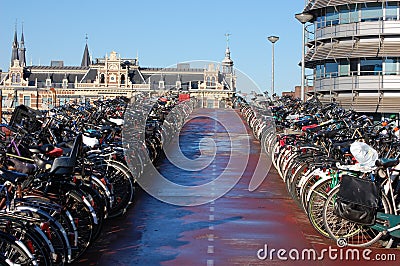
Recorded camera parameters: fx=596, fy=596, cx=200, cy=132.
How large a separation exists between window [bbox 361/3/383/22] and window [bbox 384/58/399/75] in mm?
2242

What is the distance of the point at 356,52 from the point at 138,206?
24759 millimetres

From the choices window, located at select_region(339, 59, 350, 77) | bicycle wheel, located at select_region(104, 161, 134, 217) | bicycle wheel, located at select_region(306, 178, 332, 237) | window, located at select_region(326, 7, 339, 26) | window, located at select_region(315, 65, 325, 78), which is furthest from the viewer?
window, located at select_region(315, 65, 325, 78)

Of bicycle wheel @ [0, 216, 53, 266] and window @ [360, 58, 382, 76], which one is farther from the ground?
window @ [360, 58, 382, 76]

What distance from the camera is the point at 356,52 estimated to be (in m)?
30.2

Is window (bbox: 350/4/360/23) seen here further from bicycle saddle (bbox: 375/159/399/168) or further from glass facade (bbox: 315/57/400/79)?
bicycle saddle (bbox: 375/159/399/168)

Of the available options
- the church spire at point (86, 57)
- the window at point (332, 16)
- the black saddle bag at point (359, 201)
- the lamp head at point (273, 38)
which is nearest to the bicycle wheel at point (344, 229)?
the black saddle bag at point (359, 201)

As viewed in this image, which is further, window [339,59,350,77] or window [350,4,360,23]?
window [339,59,350,77]

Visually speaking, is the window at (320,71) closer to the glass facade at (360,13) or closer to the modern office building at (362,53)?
the modern office building at (362,53)

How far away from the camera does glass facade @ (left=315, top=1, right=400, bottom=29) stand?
3028cm

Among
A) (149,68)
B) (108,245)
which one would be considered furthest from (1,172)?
(149,68)

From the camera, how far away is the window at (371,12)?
30.5 metres

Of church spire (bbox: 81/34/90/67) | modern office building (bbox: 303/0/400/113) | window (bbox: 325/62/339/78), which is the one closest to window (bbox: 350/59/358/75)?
modern office building (bbox: 303/0/400/113)

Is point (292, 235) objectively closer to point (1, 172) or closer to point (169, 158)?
point (1, 172)

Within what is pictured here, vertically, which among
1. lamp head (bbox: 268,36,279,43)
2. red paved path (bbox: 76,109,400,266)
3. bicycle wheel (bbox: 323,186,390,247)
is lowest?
red paved path (bbox: 76,109,400,266)
